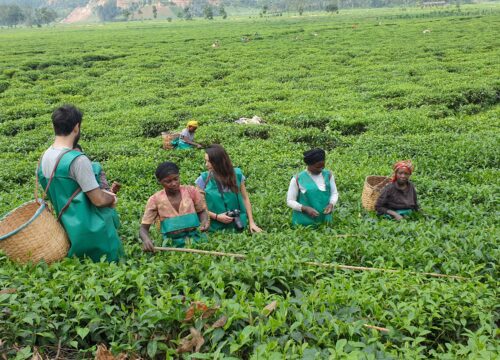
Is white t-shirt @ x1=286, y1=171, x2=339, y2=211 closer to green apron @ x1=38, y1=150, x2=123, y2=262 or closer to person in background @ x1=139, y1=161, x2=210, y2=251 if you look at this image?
person in background @ x1=139, y1=161, x2=210, y2=251

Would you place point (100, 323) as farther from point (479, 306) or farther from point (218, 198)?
point (479, 306)

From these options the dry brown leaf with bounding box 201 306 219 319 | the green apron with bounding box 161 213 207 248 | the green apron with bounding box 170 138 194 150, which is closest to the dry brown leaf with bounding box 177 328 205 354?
the dry brown leaf with bounding box 201 306 219 319

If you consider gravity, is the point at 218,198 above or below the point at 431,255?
above

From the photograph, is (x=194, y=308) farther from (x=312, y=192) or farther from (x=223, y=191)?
(x=312, y=192)

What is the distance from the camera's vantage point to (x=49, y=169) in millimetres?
4121

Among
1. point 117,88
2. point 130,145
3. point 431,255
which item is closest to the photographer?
point 431,255

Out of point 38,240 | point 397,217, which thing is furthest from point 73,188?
point 397,217

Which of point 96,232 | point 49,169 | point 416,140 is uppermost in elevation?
point 49,169

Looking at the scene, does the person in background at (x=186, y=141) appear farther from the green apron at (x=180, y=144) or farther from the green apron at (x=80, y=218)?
the green apron at (x=80, y=218)

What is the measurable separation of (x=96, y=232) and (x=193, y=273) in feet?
3.20

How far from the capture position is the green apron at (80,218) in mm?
4109

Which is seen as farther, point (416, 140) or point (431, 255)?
point (416, 140)

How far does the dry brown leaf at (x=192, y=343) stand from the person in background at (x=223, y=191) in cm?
234

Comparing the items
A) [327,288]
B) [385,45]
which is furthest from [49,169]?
[385,45]
